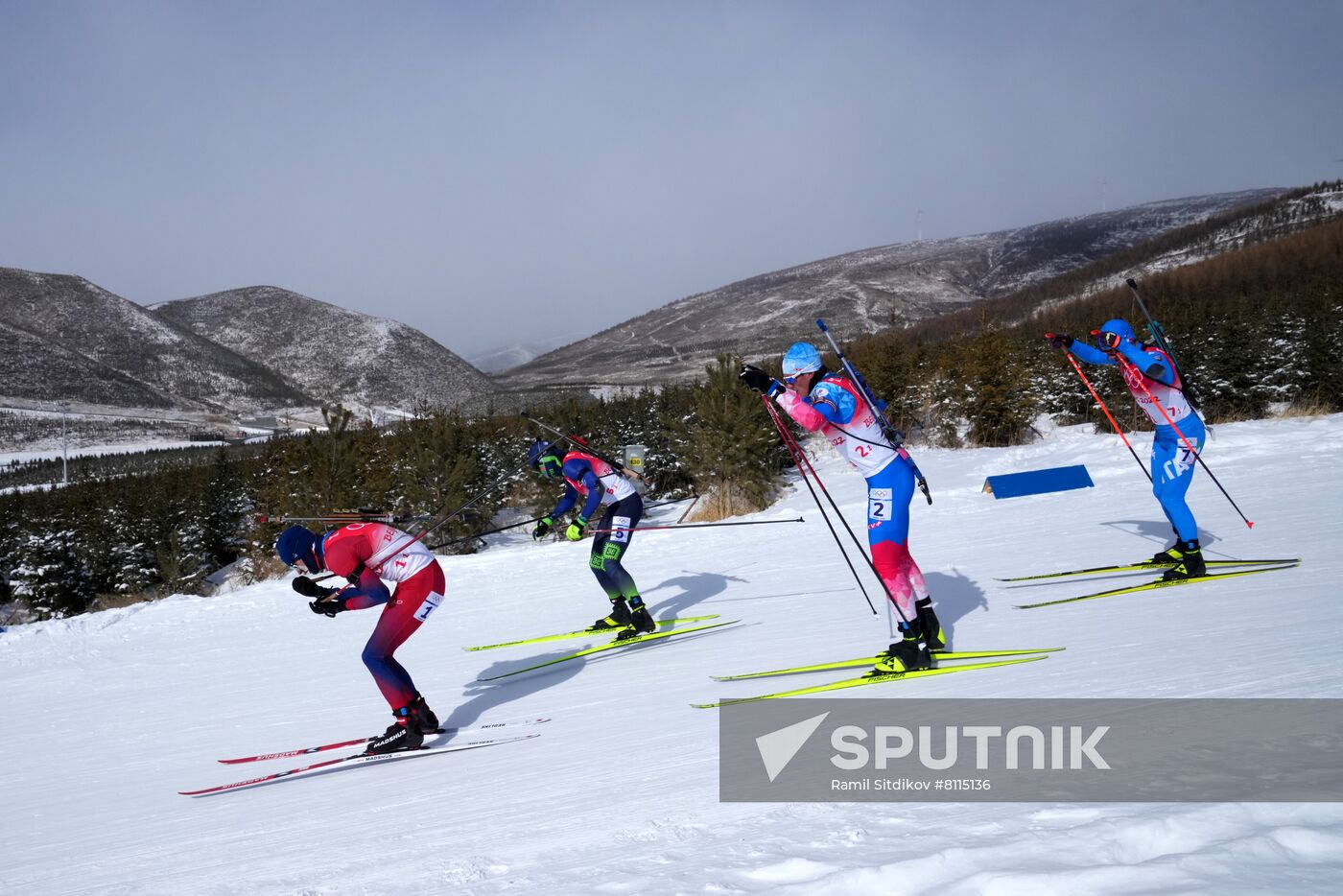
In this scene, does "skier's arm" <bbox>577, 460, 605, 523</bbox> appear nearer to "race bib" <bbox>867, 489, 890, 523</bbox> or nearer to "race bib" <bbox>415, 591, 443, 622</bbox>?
"race bib" <bbox>415, 591, 443, 622</bbox>

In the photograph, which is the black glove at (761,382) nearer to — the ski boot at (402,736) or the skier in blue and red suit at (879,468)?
the skier in blue and red suit at (879,468)

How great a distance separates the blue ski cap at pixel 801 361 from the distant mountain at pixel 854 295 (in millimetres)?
119771

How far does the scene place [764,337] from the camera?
14162 cm

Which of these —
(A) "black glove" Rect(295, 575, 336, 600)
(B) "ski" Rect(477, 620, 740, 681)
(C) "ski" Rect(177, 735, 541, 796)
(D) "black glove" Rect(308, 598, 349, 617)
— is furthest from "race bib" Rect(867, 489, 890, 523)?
(A) "black glove" Rect(295, 575, 336, 600)

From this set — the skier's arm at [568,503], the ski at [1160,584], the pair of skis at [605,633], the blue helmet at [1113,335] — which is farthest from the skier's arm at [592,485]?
the blue helmet at [1113,335]

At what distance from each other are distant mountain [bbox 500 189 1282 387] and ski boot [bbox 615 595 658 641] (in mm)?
117543

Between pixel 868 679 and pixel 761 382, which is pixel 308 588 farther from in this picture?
pixel 868 679

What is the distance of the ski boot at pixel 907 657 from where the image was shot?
222 inches

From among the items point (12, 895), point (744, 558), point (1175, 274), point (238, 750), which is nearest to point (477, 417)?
point (744, 558)

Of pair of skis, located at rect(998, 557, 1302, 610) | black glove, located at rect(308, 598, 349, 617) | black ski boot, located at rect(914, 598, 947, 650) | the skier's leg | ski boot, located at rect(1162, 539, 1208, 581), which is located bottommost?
pair of skis, located at rect(998, 557, 1302, 610)

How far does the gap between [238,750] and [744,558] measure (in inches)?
307

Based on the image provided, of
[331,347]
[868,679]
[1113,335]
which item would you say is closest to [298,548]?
[868,679]

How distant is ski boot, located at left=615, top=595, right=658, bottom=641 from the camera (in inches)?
336

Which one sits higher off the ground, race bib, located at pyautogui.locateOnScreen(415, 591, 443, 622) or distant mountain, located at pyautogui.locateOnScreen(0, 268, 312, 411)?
distant mountain, located at pyautogui.locateOnScreen(0, 268, 312, 411)
